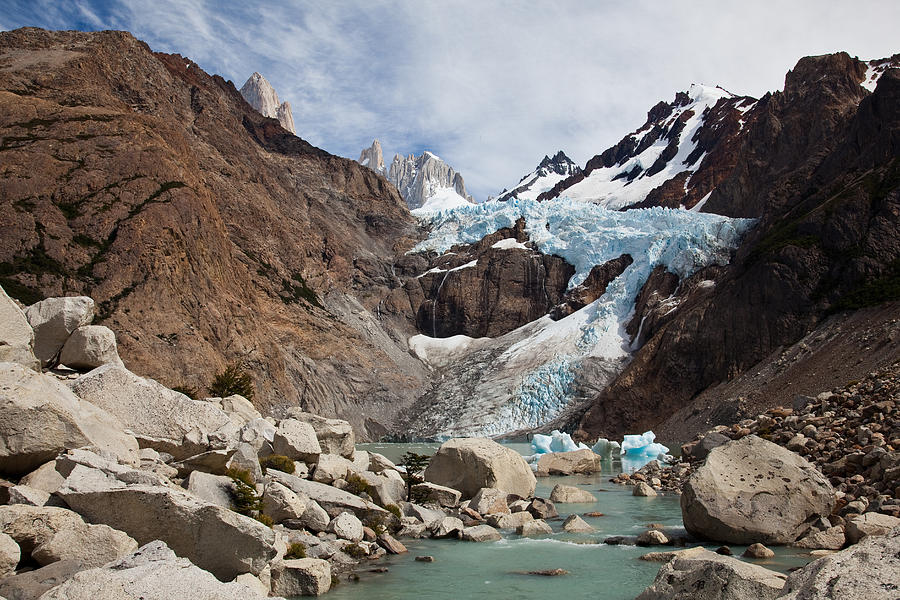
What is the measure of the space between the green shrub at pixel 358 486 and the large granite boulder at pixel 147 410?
4.52 metres

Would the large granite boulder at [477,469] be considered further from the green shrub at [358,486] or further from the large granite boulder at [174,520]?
the large granite boulder at [174,520]

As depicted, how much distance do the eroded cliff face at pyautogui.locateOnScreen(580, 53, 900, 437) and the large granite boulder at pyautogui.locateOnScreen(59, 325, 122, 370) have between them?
47.8m

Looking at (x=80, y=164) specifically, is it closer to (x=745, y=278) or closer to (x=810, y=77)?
(x=745, y=278)

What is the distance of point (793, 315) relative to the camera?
187 feet

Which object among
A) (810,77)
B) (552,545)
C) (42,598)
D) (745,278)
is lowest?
(552,545)

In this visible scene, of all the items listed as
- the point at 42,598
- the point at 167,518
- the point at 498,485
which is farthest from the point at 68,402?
the point at 498,485

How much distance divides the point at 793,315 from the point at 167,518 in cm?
5832

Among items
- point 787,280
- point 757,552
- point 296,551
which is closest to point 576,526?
point 757,552

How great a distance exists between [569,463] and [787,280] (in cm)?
3307

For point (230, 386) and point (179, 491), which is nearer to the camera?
point (179, 491)

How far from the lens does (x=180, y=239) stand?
204 feet

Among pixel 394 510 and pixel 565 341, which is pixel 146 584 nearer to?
pixel 394 510

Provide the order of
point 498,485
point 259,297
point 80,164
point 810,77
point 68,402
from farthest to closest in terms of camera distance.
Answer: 1. point 810,77
2. point 259,297
3. point 80,164
4. point 498,485
5. point 68,402

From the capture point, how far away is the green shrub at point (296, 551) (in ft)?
43.1
